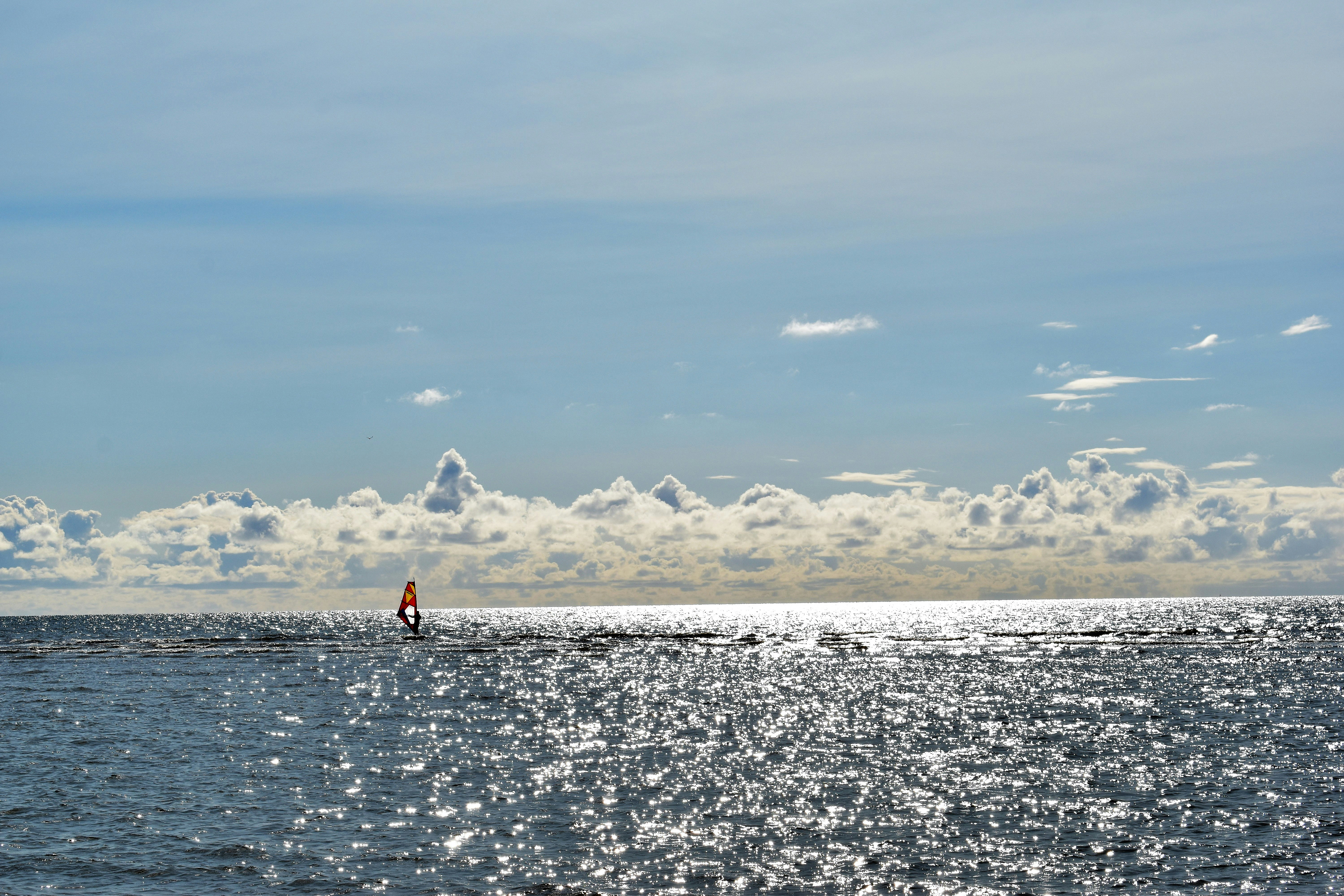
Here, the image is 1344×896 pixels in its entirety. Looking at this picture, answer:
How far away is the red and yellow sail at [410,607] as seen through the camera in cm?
18300

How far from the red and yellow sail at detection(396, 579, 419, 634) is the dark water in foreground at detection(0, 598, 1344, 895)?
79269 millimetres

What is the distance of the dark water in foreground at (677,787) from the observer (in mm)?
33438

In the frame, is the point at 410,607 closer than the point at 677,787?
No

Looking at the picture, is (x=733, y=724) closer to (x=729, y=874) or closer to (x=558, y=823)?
(x=558, y=823)

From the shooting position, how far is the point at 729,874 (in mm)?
33219

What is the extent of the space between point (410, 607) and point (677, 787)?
15271cm

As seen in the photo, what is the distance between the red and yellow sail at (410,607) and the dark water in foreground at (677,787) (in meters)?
79.3

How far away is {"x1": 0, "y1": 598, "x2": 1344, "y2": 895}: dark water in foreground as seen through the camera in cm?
3344

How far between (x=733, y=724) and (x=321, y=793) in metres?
33.0

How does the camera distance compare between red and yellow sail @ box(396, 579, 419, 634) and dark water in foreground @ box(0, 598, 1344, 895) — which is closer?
dark water in foreground @ box(0, 598, 1344, 895)

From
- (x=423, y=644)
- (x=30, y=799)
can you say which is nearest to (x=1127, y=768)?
(x=30, y=799)

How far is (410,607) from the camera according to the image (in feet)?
630

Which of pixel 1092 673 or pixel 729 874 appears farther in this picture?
pixel 1092 673

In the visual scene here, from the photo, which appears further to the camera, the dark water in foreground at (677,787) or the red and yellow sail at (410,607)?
A: the red and yellow sail at (410,607)
